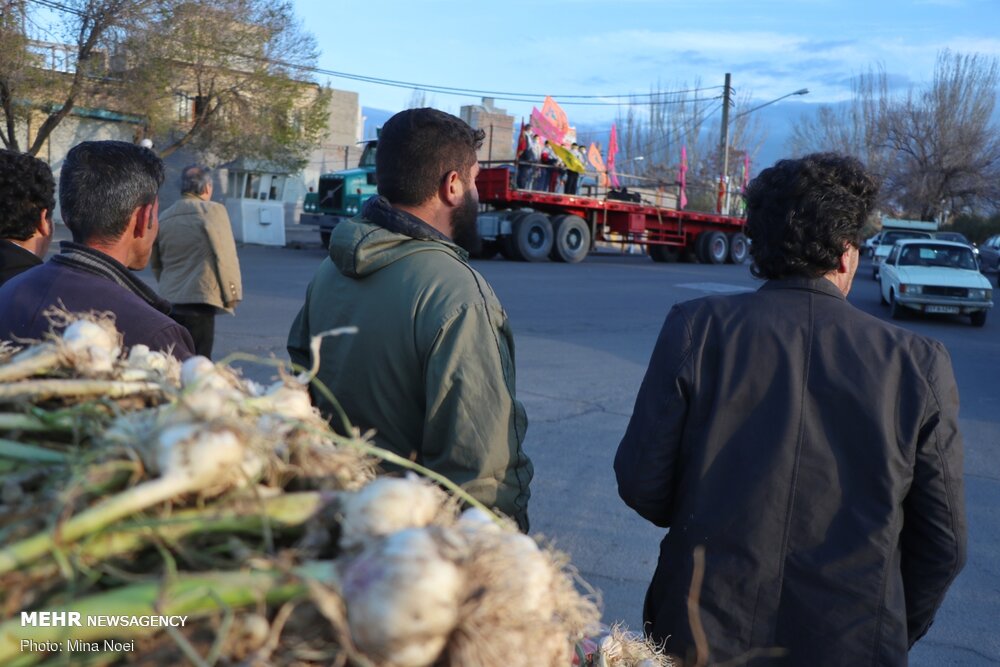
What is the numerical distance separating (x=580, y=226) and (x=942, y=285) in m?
10.6

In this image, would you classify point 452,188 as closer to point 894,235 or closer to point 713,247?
point 713,247

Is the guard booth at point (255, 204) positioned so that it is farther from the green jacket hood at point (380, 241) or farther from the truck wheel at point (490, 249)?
the green jacket hood at point (380, 241)

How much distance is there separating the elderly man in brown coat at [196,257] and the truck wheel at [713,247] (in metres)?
23.8

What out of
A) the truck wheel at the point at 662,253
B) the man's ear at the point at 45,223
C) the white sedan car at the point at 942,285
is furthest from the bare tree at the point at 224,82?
the man's ear at the point at 45,223

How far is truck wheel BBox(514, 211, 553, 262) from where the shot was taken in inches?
886

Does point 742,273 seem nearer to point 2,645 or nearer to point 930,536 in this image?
point 930,536

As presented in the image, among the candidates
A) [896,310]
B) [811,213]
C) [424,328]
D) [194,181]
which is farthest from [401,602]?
[896,310]

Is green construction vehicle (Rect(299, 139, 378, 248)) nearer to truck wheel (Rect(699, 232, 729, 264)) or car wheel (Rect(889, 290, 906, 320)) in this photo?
truck wheel (Rect(699, 232, 729, 264))

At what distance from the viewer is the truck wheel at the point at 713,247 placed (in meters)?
28.2

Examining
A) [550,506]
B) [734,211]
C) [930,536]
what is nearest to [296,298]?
[550,506]

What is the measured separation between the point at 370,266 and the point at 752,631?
54.1 inches

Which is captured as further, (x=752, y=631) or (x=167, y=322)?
(x=167, y=322)

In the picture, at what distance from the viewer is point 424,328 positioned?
2.29 metres

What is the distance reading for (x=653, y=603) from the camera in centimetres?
234
